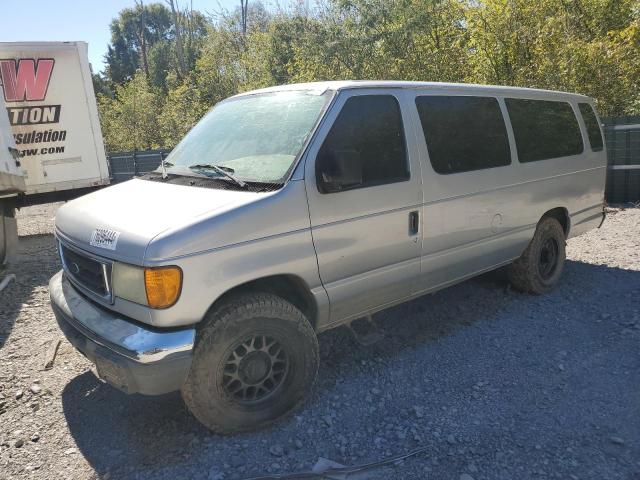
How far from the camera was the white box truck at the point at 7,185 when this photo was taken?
6.64 metres

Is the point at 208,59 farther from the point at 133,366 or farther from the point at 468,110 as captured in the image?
the point at 133,366

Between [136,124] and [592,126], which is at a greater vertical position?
[136,124]

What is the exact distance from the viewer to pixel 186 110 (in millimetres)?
22109

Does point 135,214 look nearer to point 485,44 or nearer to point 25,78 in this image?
point 25,78

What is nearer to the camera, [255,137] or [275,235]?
[275,235]

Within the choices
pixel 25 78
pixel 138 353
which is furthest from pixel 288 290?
pixel 25 78

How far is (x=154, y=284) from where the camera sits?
2.63 metres

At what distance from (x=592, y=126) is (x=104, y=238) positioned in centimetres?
532

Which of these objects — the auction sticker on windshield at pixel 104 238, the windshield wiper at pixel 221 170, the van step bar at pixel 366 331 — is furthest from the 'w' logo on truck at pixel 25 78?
the van step bar at pixel 366 331

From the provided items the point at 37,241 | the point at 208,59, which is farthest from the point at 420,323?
the point at 208,59

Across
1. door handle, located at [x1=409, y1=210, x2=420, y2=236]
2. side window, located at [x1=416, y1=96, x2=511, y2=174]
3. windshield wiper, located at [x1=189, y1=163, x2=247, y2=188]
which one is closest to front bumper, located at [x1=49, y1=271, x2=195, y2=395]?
windshield wiper, located at [x1=189, y1=163, x2=247, y2=188]

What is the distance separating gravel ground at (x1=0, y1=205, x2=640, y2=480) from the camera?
2.84 m

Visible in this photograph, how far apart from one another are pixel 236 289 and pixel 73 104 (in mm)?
8701

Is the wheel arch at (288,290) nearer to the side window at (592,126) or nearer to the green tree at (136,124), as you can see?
the side window at (592,126)
